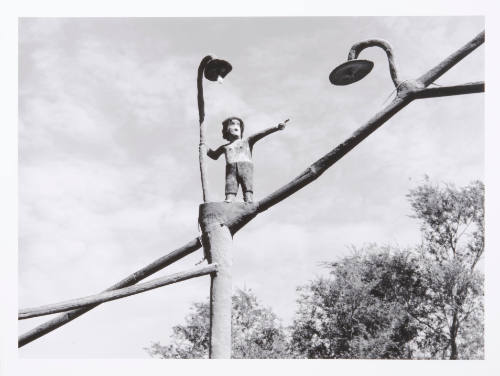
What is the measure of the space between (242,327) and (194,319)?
1.94m

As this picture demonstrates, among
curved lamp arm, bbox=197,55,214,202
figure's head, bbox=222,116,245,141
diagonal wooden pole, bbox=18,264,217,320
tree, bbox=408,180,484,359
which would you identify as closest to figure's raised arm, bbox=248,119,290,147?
figure's head, bbox=222,116,245,141

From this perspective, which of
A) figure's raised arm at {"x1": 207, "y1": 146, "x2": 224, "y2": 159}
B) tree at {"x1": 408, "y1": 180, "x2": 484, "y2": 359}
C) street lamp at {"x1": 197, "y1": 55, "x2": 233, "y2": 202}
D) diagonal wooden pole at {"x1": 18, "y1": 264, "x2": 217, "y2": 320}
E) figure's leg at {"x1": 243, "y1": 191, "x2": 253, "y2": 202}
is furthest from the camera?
tree at {"x1": 408, "y1": 180, "x2": 484, "y2": 359}

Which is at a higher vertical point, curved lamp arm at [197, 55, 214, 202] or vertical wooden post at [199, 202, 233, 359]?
curved lamp arm at [197, 55, 214, 202]

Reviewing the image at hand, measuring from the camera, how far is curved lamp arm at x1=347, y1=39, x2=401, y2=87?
407 cm

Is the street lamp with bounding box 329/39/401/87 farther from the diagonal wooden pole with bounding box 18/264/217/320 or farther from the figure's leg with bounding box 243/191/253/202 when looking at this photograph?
the diagonal wooden pole with bounding box 18/264/217/320

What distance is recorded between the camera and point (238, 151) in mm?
4578

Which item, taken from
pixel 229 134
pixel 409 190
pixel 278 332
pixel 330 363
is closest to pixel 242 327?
pixel 278 332

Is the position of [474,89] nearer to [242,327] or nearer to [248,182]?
[248,182]

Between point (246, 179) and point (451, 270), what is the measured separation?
17404 mm

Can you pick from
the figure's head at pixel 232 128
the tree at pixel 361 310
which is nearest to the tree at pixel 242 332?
the tree at pixel 361 310

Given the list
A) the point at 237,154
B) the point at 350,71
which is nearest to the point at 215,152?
the point at 237,154

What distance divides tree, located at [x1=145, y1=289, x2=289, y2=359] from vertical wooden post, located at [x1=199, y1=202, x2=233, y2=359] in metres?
17.8

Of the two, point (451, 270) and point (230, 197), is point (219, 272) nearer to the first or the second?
point (230, 197)

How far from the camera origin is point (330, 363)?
5.75 m
